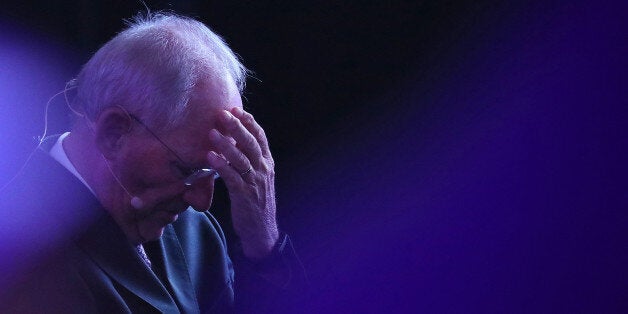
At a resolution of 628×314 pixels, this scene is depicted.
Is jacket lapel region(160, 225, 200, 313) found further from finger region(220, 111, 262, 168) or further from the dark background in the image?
the dark background

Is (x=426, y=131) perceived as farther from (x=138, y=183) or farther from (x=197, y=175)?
(x=138, y=183)

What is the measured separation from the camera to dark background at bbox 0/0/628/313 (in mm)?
1962

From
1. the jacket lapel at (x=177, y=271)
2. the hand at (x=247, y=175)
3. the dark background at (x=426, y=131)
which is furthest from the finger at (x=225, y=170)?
the dark background at (x=426, y=131)

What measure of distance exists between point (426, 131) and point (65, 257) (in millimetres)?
1206

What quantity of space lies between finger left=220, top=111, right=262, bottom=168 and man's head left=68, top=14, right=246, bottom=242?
0.03 m

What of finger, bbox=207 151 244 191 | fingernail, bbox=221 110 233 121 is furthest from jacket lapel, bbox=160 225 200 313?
fingernail, bbox=221 110 233 121

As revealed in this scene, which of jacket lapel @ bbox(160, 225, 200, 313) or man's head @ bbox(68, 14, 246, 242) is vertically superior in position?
man's head @ bbox(68, 14, 246, 242)

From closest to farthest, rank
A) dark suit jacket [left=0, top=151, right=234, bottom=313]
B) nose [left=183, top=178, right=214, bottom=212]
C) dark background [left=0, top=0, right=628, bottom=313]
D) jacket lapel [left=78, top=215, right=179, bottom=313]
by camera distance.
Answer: dark suit jacket [left=0, top=151, right=234, bottom=313]
jacket lapel [left=78, top=215, right=179, bottom=313]
nose [left=183, top=178, right=214, bottom=212]
dark background [left=0, top=0, right=628, bottom=313]

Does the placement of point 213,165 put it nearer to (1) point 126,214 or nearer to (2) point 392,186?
(1) point 126,214

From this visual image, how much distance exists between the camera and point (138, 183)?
149 centimetres

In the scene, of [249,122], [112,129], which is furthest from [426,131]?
[112,129]

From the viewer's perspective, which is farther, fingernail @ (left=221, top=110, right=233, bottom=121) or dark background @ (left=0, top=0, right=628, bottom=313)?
dark background @ (left=0, top=0, right=628, bottom=313)

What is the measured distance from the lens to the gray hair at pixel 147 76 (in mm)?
1434

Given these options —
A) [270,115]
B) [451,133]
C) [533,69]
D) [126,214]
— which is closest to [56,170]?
[126,214]
